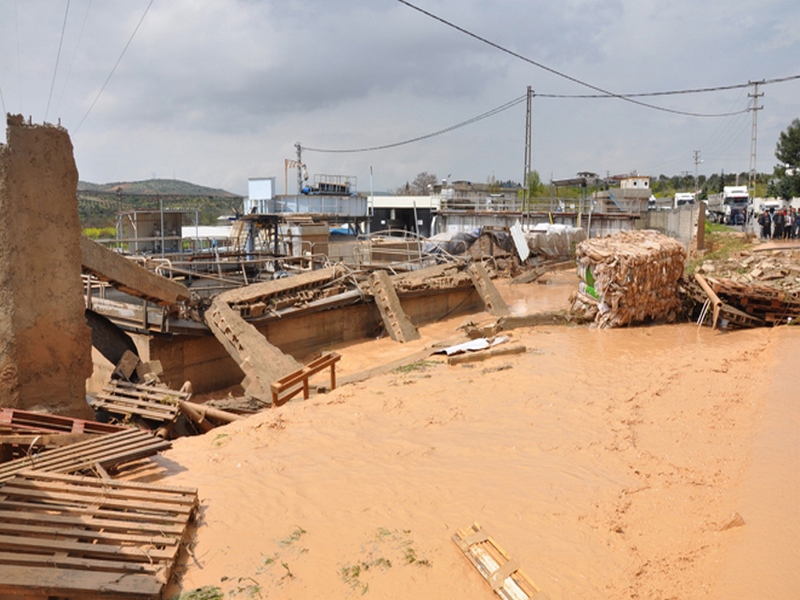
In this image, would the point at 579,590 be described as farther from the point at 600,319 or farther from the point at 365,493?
the point at 600,319

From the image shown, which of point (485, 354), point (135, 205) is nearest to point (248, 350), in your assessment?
point (485, 354)

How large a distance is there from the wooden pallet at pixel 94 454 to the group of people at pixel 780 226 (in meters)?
32.8

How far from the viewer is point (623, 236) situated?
16922mm

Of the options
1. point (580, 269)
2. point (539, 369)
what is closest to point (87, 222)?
point (580, 269)

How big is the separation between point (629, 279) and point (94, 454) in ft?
41.9

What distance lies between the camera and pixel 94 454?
593 centimetres

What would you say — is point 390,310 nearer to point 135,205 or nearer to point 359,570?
point 359,570

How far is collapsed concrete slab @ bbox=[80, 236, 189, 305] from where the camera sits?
8555 mm

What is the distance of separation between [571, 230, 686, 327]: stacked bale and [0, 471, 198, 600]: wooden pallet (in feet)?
40.5

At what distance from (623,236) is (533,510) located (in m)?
Answer: 13.0

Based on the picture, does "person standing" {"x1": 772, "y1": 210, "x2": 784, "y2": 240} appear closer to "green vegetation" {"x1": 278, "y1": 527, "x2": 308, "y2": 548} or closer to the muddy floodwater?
the muddy floodwater

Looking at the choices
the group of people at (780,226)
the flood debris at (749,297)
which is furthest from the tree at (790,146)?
the flood debris at (749,297)

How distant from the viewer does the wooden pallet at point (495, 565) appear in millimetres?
4277

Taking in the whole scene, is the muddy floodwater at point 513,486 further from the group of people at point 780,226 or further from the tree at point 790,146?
the tree at point 790,146
